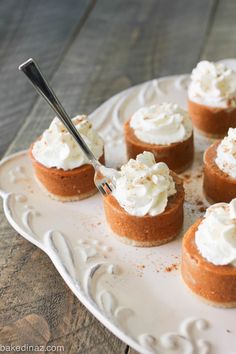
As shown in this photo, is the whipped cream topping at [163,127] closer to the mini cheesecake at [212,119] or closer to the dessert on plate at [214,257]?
the mini cheesecake at [212,119]

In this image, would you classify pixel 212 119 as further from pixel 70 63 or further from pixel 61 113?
pixel 70 63

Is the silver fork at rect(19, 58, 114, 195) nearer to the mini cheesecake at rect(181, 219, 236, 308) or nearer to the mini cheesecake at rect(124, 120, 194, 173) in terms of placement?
the mini cheesecake at rect(124, 120, 194, 173)

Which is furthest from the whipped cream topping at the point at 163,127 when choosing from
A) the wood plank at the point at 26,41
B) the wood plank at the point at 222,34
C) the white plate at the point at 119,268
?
the wood plank at the point at 222,34

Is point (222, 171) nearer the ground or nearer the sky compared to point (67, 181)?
nearer the ground

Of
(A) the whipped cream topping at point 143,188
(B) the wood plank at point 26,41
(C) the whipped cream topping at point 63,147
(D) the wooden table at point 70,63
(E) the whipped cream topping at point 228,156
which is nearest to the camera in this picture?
(D) the wooden table at point 70,63

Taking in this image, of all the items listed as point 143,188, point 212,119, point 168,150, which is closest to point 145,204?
point 143,188

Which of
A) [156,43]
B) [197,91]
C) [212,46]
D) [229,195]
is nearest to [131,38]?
[156,43]

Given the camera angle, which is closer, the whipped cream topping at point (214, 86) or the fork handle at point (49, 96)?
the fork handle at point (49, 96)
